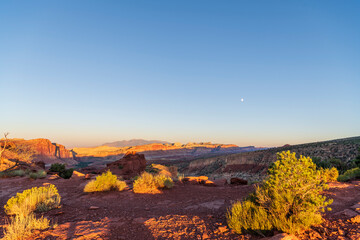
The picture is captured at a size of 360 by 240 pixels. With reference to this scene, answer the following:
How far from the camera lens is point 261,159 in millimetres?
34594

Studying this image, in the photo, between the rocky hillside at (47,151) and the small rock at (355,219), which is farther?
the rocky hillside at (47,151)

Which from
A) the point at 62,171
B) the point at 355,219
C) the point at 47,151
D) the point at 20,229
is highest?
the point at 355,219

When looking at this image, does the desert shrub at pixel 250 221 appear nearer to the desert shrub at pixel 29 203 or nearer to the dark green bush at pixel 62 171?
the desert shrub at pixel 29 203

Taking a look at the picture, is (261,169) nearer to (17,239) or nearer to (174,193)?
Result: (174,193)

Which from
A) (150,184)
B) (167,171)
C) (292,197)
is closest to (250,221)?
(292,197)

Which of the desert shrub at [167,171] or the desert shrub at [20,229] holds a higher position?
the desert shrub at [20,229]

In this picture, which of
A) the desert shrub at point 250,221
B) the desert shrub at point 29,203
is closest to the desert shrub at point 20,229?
the desert shrub at point 29,203

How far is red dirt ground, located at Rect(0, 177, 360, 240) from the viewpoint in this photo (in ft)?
12.6

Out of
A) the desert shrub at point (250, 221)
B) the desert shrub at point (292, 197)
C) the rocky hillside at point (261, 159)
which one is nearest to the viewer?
the desert shrub at point (292, 197)

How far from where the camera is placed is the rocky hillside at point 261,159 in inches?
987

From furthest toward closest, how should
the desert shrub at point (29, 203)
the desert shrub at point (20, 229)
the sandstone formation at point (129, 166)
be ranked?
the sandstone formation at point (129, 166) < the desert shrub at point (29, 203) < the desert shrub at point (20, 229)

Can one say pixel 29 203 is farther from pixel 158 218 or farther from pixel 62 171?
pixel 62 171

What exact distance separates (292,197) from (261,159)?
3359cm

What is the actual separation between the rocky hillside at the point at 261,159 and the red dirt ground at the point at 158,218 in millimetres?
20280
